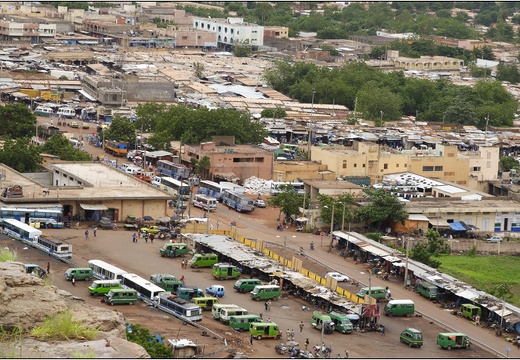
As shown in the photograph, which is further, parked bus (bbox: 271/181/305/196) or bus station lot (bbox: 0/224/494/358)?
parked bus (bbox: 271/181/305/196)

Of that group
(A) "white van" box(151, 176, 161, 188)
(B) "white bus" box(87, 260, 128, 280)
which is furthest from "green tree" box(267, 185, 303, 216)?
(B) "white bus" box(87, 260, 128, 280)

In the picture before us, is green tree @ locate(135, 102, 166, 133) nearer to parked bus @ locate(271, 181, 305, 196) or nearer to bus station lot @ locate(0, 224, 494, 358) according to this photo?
parked bus @ locate(271, 181, 305, 196)

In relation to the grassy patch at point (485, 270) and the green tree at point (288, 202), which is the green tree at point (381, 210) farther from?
the grassy patch at point (485, 270)

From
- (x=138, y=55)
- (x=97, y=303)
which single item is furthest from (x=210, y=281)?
(x=138, y=55)

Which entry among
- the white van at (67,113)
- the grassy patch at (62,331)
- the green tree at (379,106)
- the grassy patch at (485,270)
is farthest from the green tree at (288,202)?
the grassy patch at (62,331)

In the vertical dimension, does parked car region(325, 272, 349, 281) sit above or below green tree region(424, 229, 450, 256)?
above

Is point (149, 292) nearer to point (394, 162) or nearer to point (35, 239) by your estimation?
point (35, 239)
